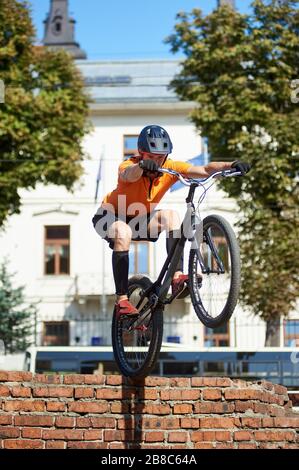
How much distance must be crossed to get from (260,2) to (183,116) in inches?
460

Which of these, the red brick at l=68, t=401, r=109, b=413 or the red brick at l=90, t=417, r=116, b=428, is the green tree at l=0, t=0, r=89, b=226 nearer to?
the red brick at l=68, t=401, r=109, b=413

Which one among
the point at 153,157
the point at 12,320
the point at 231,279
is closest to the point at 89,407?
the point at 231,279

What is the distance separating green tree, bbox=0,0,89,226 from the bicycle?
523 inches

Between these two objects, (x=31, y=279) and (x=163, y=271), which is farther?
(x=31, y=279)

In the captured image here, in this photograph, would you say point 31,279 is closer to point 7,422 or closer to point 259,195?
point 259,195

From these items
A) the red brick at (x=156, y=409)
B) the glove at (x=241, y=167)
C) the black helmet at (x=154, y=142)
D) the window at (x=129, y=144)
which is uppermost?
the window at (x=129, y=144)

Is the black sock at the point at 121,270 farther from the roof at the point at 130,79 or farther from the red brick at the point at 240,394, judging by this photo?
the roof at the point at 130,79

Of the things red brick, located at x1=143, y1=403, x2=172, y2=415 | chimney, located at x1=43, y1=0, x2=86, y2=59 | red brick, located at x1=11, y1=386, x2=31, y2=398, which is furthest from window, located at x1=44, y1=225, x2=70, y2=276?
red brick, located at x1=143, y1=403, x2=172, y2=415

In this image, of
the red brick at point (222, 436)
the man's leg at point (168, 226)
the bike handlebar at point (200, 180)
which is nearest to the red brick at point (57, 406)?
the red brick at point (222, 436)

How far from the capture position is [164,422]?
6910 millimetres

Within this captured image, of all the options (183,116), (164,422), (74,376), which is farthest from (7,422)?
(183,116)

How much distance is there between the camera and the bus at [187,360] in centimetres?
1727

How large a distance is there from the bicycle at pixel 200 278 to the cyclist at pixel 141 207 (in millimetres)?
103

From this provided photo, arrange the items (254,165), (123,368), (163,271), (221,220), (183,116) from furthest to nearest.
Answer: (183,116)
(254,165)
(123,368)
(163,271)
(221,220)
